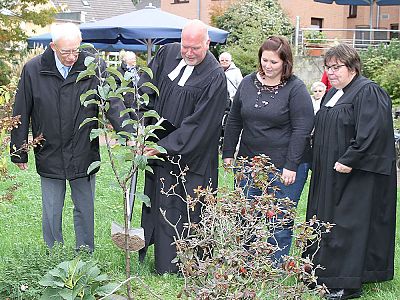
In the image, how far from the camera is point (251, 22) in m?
26.7

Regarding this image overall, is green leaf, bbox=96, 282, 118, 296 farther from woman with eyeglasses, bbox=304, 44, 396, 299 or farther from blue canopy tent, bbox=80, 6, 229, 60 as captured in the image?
blue canopy tent, bbox=80, 6, 229, 60

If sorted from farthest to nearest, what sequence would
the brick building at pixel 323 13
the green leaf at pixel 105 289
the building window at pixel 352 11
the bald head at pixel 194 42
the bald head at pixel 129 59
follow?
the building window at pixel 352 11 → the brick building at pixel 323 13 → the bald head at pixel 129 59 → the bald head at pixel 194 42 → the green leaf at pixel 105 289

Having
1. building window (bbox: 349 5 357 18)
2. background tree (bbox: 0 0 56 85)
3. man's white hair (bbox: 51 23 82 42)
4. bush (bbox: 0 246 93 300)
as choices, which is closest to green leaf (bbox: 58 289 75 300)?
bush (bbox: 0 246 93 300)

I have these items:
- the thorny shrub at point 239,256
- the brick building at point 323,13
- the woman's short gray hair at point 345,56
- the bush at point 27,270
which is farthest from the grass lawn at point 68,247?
the brick building at point 323,13

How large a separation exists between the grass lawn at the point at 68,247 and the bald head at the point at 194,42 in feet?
3.80

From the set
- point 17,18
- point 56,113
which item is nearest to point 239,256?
point 56,113

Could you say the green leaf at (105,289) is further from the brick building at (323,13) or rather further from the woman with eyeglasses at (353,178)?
the brick building at (323,13)

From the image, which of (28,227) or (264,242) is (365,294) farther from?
(28,227)

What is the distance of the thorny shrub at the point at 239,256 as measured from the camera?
342 centimetres

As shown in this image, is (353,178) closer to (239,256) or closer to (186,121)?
(186,121)

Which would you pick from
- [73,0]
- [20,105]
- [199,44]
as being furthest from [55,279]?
[73,0]

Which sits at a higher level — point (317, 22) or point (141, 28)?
point (317, 22)

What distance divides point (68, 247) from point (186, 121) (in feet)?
4.34

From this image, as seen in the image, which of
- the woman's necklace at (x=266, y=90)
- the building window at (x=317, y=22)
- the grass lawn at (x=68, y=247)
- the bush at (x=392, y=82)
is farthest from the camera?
the building window at (x=317, y=22)
